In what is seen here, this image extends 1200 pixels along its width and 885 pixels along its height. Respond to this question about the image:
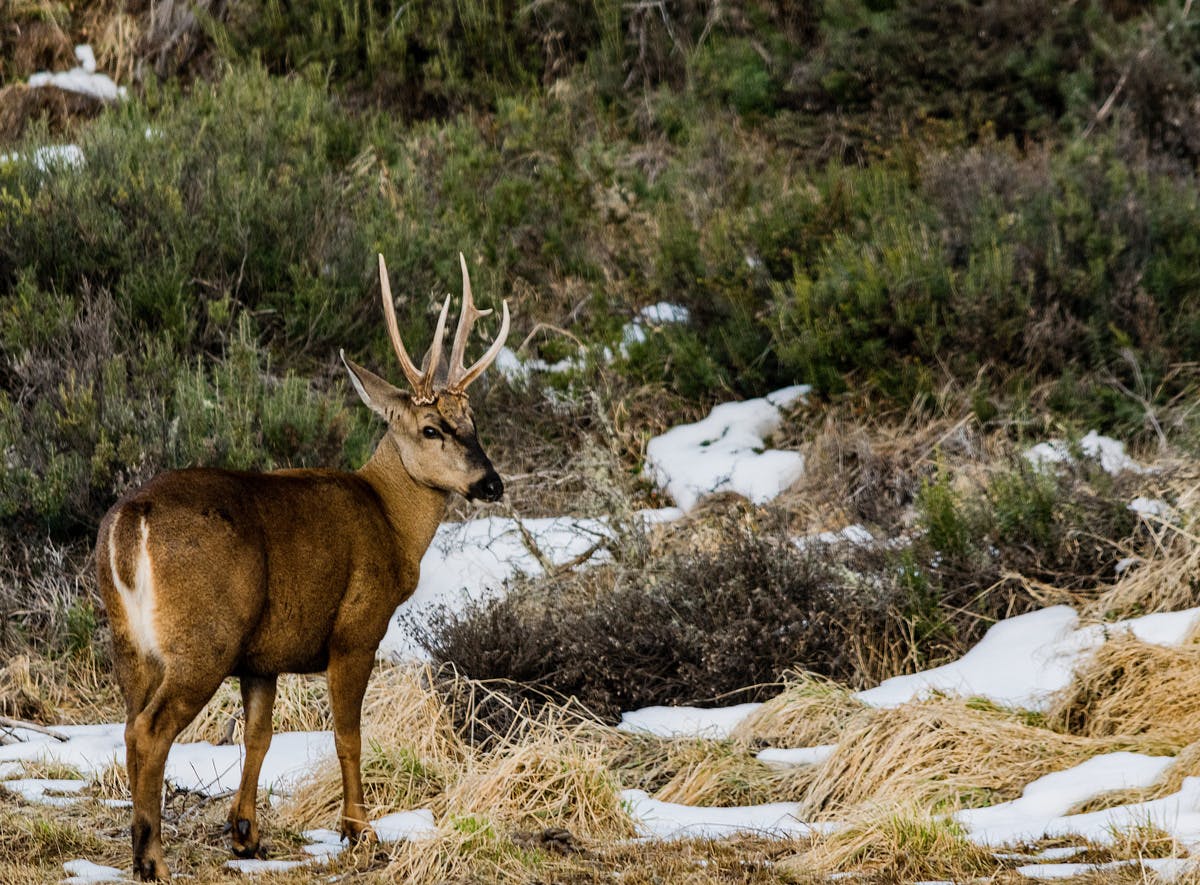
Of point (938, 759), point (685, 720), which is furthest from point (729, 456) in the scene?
point (938, 759)

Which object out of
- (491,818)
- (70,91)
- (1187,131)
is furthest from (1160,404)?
(70,91)

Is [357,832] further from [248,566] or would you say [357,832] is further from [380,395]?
[380,395]

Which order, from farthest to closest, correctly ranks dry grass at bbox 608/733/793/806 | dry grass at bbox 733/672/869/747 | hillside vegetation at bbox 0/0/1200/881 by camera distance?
1. hillside vegetation at bbox 0/0/1200/881
2. dry grass at bbox 733/672/869/747
3. dry grass at bbox 608/733/793/806

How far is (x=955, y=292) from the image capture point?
10156 mm

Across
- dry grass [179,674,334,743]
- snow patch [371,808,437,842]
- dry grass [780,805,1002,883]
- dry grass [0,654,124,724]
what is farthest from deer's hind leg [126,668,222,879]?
dry grass [0,654,124,724]

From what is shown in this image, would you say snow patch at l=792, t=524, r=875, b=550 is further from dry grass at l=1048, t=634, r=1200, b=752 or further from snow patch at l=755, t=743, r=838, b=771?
dry grass at l=1048, t=634, r=1200, b=752

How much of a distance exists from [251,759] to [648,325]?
21.6ft

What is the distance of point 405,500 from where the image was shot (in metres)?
5.99

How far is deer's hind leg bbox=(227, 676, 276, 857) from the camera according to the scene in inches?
216

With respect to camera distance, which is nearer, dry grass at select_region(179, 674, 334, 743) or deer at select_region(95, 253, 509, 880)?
deer at select_region(95, 253, 509, 880)

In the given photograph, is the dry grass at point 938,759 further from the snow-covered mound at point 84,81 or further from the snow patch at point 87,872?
the snow-covered mound at point 84,81

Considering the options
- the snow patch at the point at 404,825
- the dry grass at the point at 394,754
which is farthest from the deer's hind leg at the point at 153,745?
the dry grass at the point at 394,754

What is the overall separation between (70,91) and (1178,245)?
33.0ft

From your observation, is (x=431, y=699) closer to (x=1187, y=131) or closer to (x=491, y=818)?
(x=491, y=818)
